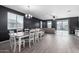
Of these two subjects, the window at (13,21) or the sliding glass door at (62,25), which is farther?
the sliding glass door at (62,25)

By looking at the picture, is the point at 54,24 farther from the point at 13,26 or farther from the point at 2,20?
the point at 2,20

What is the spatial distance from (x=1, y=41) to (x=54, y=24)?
10.8 meters

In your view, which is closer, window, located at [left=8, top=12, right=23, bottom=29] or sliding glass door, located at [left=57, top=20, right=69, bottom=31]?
window, located at [left=8, top=12, right=23, bottom=29]

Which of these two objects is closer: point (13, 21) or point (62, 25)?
point (13, 21)

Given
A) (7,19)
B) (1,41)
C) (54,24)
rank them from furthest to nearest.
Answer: (54,24)
(7,19)
(1,41)

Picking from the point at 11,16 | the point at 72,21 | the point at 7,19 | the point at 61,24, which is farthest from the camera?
the point at 61,24

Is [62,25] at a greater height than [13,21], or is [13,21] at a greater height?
[13,21]

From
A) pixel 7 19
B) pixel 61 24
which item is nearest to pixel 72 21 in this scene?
pixel 61 24

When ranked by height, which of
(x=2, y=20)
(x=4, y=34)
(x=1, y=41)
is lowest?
(x=1, y=41)

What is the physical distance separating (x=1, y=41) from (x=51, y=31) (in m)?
7.85
